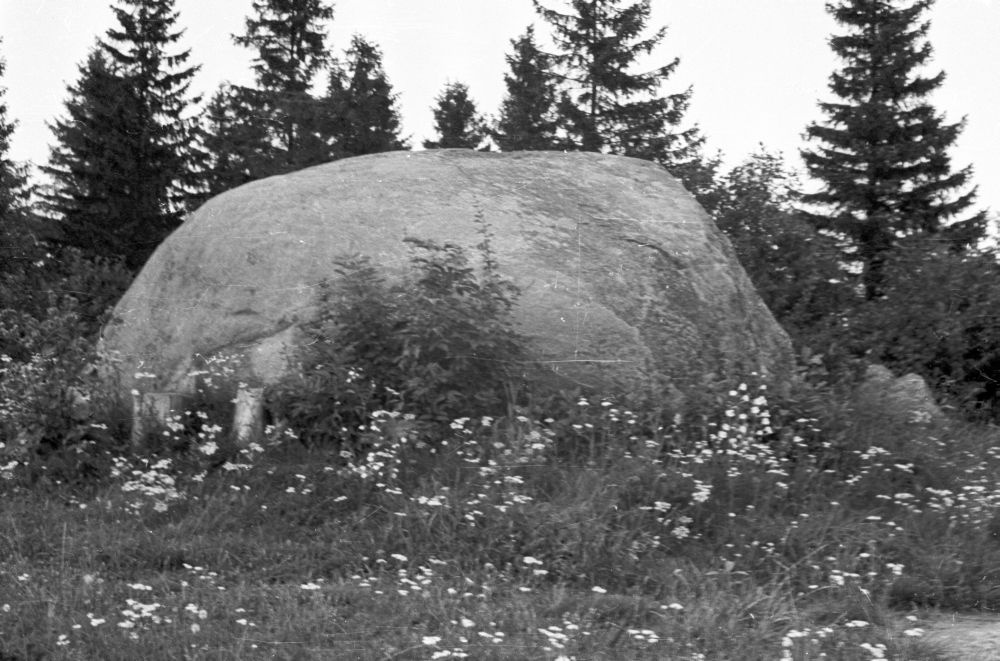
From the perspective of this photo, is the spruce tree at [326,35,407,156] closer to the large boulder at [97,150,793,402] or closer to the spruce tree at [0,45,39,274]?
the spruce tree at [0,45,39,274]

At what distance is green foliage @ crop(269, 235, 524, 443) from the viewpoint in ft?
23.7

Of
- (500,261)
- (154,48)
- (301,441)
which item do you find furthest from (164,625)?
(154,48)

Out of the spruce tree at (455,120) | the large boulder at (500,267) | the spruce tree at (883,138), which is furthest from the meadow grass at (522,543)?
the spruce tree at (455,120)

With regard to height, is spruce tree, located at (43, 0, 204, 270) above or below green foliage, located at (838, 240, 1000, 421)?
above

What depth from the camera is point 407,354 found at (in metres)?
7.25

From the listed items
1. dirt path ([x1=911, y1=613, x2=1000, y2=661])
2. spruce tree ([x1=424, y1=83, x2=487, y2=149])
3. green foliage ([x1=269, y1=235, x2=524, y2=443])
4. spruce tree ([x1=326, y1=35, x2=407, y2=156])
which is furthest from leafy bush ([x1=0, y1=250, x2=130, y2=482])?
spruce tree ([x1=424, y1=83, x2=487, y2=149])

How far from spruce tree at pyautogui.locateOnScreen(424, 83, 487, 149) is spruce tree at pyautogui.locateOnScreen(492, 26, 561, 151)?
368 inches

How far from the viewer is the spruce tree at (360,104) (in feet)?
89.4

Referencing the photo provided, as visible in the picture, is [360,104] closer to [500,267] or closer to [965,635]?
[500,267]

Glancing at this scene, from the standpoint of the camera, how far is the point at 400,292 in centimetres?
782

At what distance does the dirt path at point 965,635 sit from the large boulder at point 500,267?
3173 mm

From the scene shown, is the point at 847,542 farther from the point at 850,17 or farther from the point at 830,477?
the point at 850,17

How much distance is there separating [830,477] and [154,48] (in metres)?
29.1

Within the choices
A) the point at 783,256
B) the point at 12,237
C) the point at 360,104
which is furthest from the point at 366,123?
the point at 783,256
